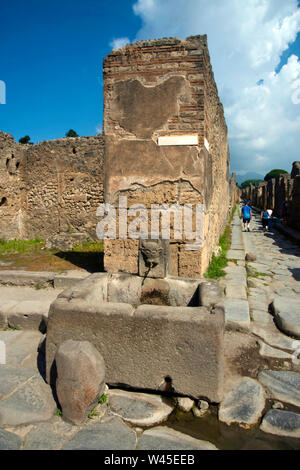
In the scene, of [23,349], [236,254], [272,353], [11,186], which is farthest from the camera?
[11,186]

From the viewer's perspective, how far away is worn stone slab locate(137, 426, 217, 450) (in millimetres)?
1771

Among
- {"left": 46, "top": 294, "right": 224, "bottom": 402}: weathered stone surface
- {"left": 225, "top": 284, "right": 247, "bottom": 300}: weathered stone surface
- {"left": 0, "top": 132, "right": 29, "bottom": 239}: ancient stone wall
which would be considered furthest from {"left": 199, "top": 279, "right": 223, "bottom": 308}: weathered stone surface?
{"left": 0, "top": 132, "right": 29, "bottom": 239}: ancient stone wall

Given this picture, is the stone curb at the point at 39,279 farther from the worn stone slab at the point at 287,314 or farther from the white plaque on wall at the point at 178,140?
the worn stone slab at the point at 287,314

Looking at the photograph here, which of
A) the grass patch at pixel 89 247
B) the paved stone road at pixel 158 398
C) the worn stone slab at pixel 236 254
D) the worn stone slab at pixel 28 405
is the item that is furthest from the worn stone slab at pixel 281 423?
the grass patch at pixel 89 247

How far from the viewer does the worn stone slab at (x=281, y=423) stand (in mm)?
1896

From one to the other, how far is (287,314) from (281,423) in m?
1.79

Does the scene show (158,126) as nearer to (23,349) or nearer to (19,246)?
(23,349)

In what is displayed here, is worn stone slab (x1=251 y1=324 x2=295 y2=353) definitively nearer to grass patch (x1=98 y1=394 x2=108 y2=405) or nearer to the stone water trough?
the stone water trough

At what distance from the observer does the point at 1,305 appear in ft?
12.4

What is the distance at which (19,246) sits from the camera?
27.7ft

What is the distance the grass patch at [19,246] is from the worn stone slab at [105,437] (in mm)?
6286

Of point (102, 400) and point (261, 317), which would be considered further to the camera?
point (261, 317)

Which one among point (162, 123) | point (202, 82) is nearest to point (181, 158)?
point (162, 123)

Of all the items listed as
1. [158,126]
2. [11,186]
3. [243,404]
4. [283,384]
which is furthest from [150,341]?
[11,186]
